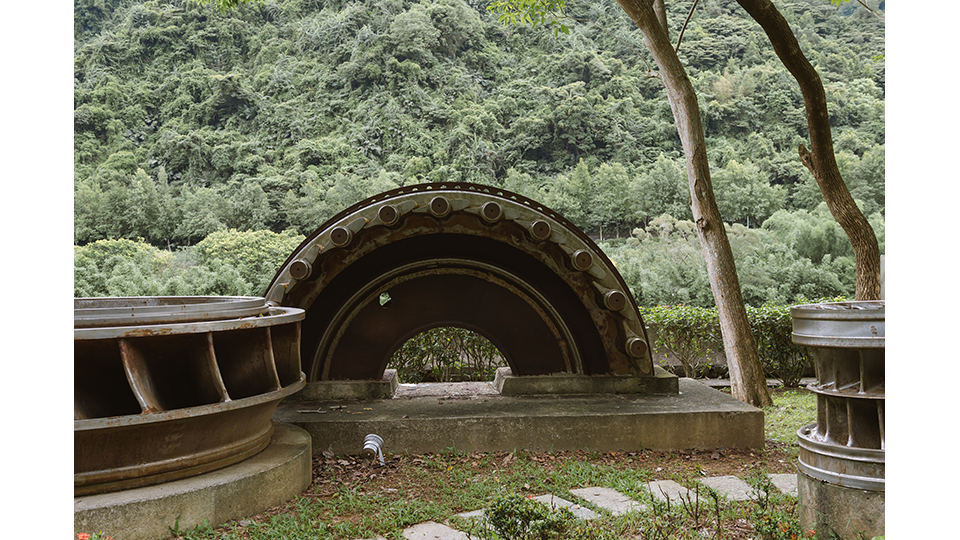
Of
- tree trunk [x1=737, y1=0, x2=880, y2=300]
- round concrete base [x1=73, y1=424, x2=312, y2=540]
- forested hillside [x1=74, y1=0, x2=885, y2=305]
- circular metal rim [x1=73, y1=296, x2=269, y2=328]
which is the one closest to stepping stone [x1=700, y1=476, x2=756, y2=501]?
round concrete base [x1=73, y1=424, x2=312, y2=540]

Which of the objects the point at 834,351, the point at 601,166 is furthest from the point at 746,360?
the point at 601,166

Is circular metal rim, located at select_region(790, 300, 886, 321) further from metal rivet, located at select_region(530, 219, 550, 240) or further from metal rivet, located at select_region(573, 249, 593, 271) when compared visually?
metal rivet, located at select_region(530, 219, 550, 240)

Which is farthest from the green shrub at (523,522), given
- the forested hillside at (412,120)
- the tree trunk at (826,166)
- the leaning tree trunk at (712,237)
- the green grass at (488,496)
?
the forested hillside at (412,120)

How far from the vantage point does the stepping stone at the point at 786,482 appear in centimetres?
463

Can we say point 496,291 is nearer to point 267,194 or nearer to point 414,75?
point 267,194

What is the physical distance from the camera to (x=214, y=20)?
135 ft

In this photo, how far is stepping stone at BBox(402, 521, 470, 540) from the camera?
12.5 feet

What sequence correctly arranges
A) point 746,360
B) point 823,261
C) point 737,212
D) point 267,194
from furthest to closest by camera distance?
point 267,194 → point 737,212 → point 823,261 → point 746,360

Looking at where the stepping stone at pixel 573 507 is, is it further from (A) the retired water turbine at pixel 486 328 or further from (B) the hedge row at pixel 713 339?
(B) the hedge row at pixel 713 339

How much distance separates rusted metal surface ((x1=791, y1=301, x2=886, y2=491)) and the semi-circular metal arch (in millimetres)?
2982

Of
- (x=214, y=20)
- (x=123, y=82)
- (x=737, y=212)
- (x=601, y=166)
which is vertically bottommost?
(x=737, y=212)

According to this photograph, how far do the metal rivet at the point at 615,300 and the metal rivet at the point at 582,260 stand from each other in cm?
39

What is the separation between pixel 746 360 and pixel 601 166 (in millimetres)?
27507

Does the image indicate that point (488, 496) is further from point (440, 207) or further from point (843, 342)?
point (440, 207)
